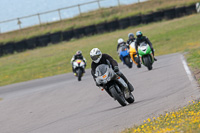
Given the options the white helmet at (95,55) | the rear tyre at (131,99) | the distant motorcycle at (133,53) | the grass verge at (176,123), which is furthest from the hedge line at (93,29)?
the grass verge at (176,123)

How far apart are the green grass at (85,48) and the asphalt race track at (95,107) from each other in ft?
44.3

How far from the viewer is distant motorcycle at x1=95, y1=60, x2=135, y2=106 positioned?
10079 millimetres

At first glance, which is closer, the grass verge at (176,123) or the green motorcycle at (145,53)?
the grass verge at (176,123)

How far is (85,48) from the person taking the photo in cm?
3622

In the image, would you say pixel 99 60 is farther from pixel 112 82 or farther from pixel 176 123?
pixel 176 123

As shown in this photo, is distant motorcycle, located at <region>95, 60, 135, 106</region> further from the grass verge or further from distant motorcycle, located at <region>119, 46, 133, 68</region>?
distant motorcycle, located at <region>119, 46, 133, 68</region>

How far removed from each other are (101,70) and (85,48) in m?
26.0

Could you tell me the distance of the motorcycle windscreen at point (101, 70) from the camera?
10203mm

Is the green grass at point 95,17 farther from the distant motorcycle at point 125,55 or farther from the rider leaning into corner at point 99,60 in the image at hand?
the rider leaning into corner at point 99,60

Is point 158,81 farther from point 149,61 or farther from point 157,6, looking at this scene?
point 157,6

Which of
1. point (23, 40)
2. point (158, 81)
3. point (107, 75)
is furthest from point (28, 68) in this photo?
point (107, 75)

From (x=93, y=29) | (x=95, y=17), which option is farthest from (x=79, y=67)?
(x=95, y=17)

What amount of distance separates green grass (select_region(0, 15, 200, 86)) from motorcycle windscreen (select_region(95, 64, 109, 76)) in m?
17.9

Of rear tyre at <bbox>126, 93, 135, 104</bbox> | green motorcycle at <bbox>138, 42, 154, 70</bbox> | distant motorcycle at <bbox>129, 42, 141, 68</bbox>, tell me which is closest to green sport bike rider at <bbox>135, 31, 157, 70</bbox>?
green motorcycle at <bbox>138, 42, 154, 70</bbox>
